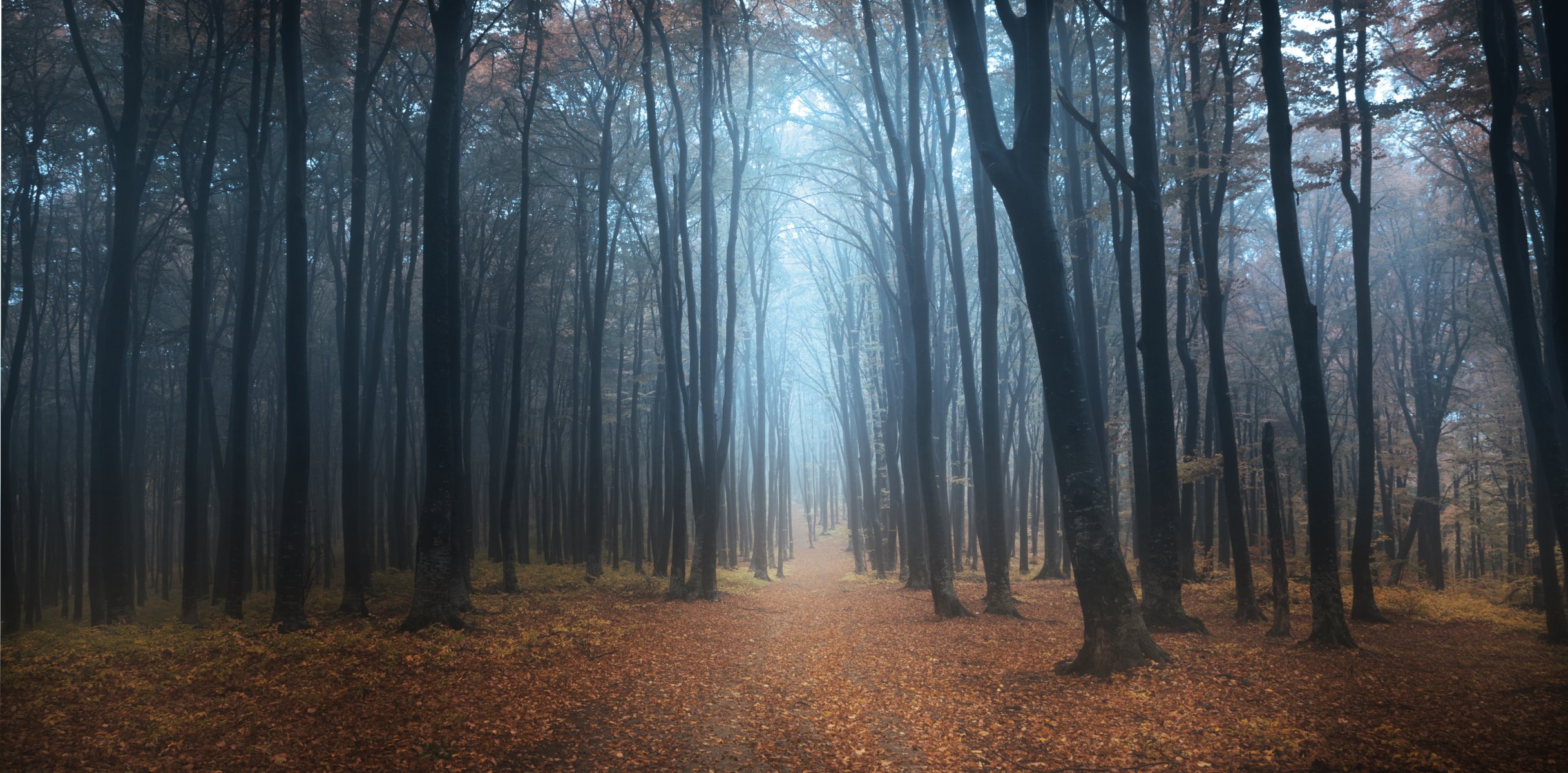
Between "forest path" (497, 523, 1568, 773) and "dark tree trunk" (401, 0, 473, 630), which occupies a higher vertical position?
"dark tree trunk" (401, 0, 473, 630)

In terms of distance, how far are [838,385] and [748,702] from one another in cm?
2252

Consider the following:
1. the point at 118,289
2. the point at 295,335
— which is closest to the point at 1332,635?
the point at 295,335

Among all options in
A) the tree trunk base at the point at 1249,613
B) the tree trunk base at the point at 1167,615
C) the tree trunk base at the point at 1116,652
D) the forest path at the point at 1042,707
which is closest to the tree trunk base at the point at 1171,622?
the tree trunk base at the point at 1167,615

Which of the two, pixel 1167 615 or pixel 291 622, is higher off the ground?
pixel 291 622

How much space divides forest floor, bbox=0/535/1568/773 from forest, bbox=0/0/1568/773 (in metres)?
0.06

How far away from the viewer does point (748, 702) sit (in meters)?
7.22

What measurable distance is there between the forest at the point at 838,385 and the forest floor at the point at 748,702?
0.06 meters

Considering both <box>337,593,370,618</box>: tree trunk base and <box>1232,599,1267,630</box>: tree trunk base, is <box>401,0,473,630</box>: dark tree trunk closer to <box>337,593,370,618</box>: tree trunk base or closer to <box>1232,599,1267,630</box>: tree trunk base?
<box>337,593,370,618</box>: tree trunk base

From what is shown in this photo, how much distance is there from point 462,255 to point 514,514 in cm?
738

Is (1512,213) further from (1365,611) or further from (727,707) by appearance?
(727,707)

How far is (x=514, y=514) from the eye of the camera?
20.6 meters

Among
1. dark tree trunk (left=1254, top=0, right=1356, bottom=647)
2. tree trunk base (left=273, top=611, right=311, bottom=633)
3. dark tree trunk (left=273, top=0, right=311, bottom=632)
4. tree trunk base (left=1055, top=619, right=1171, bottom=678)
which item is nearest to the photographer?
tree trunk base (left=1055, top=619, right=1171, bottom=678)

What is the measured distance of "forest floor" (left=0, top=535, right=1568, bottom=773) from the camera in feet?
17.1

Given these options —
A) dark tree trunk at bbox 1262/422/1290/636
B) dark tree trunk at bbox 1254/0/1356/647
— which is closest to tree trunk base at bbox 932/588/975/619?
dark tree trunk at bbox 1262/422/1290/636
